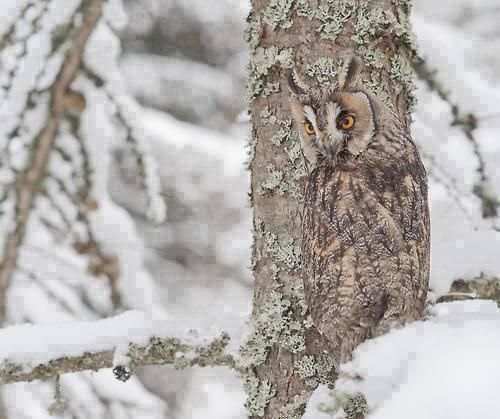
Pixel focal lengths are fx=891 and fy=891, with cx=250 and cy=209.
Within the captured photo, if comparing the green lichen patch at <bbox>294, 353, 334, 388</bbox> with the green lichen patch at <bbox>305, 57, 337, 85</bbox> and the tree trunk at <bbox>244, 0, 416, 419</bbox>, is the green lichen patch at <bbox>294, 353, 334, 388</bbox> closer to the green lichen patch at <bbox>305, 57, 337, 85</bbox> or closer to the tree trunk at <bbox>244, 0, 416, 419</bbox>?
the tree trunk at <bbox>244, 0, 416, 419</bbox>

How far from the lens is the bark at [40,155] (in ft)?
10.7

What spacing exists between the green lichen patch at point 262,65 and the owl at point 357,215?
0.07m

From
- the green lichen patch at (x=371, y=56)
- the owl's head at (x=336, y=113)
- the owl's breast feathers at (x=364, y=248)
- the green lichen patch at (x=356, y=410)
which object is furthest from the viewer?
the green lichen patch at (x=371, y=56)

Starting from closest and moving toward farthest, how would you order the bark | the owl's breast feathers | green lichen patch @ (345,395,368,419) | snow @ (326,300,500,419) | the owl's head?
snow @ (326,300,500,419) → green lichen patch @ (345,395,368,419) → the owl's breast feathers → the owl's head → the bark

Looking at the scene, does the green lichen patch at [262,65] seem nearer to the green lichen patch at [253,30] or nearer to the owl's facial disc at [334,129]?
the green lichen patch at [253,30]

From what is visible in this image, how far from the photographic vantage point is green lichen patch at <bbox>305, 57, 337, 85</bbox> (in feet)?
8.17

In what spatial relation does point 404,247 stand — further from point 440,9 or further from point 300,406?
point 440,9

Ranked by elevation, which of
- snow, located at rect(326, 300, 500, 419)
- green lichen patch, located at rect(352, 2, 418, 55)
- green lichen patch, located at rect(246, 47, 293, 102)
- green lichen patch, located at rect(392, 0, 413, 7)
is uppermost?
green lichen patch, located at rect(392, 0, 413, 7)

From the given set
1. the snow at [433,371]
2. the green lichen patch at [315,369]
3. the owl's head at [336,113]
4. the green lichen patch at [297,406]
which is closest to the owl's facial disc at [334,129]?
the owl's head at [336,113]

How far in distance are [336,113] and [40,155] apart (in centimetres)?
136

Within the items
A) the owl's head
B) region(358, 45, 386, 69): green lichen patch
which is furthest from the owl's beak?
region(358, 45, 386, 69): green lichen patch

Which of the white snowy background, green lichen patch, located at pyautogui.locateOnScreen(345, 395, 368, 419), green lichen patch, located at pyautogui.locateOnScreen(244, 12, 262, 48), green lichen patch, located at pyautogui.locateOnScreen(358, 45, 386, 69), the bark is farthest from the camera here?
the bark

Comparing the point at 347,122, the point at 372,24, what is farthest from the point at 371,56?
the point at 347,122

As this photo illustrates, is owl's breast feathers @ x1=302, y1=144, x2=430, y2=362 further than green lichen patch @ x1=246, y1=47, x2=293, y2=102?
No
